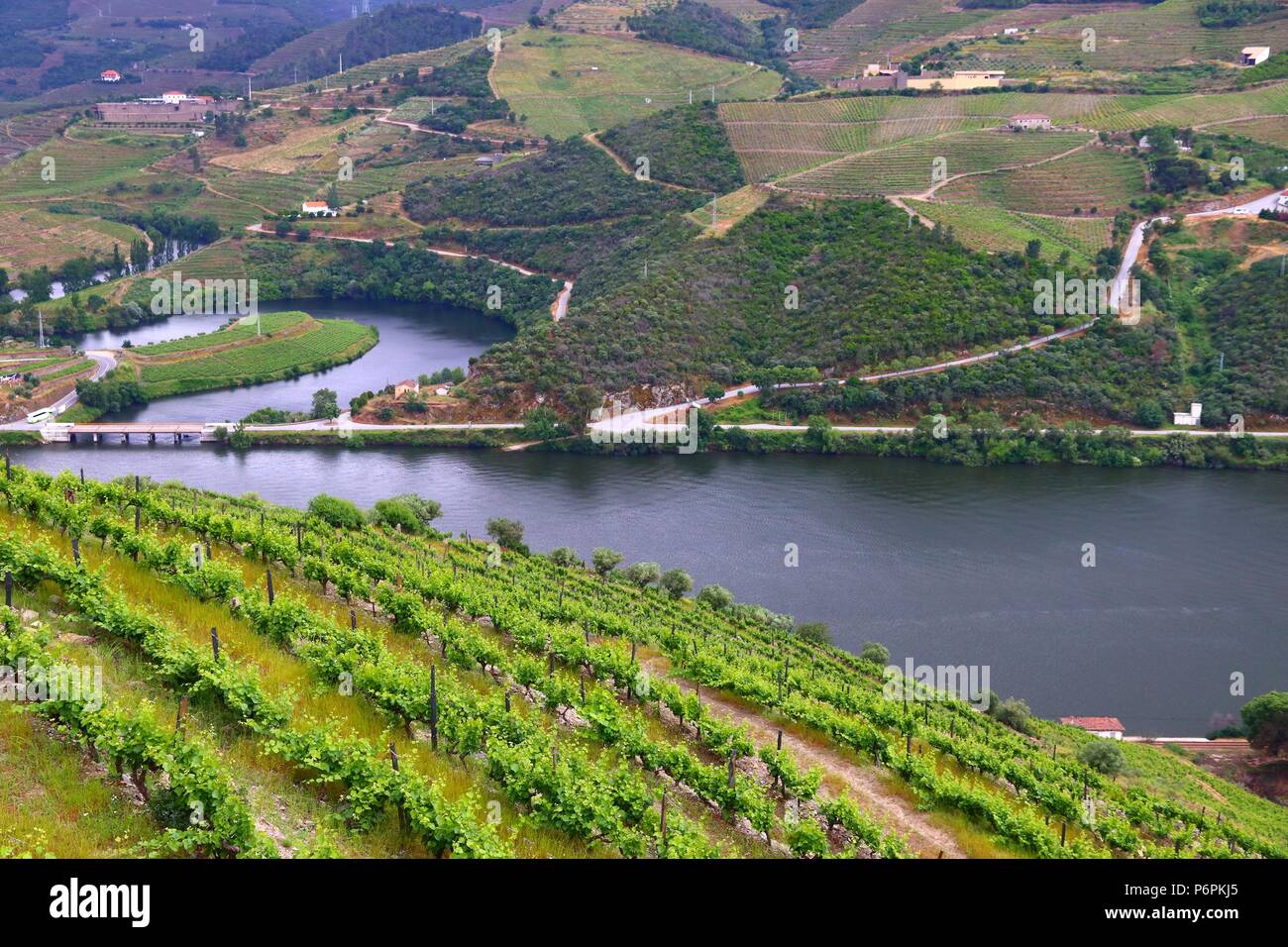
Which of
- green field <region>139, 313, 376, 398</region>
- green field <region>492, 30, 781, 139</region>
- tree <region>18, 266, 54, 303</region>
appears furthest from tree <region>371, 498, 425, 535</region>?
green field <region>492, 30, 781, 139</region>

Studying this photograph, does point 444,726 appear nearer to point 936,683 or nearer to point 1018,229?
point 936,683

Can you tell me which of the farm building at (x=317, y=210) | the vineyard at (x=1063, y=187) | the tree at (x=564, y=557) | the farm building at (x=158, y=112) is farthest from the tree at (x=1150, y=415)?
the farm building at (x=158, y=112)

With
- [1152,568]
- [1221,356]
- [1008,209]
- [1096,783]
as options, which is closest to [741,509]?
[1152,568]

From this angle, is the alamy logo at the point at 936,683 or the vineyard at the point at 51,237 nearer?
the alamy logo at the point at 936,683

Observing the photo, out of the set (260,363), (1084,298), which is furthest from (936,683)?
(260,363)

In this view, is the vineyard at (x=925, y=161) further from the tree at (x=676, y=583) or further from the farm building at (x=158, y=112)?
the farm building at (x=158, y=112)
